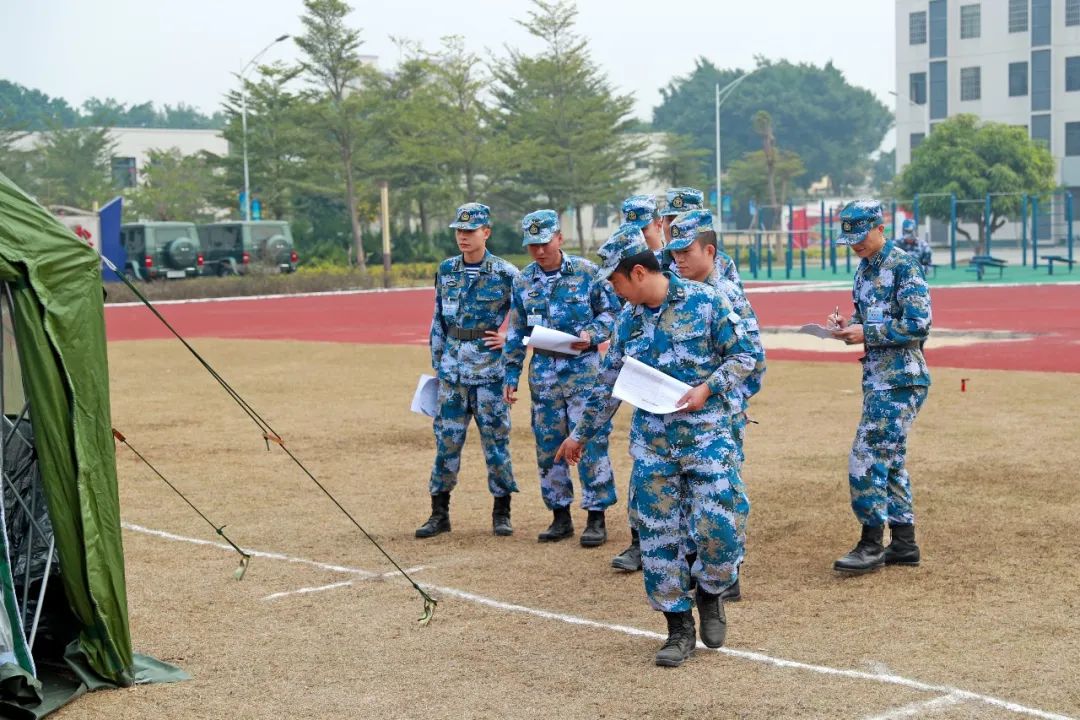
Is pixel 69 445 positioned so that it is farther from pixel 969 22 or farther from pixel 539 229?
pixel 969 22

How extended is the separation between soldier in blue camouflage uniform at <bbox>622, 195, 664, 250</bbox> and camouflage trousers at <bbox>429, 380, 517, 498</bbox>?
1388mm

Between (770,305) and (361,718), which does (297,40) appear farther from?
(361,718)

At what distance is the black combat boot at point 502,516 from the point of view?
8484 mm

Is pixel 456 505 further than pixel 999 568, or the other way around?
pixel 456 505

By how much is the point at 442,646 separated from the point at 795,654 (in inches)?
59.6

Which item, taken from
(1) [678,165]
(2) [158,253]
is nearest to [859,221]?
(2) [158,253]

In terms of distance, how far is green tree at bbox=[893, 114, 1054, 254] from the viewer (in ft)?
194

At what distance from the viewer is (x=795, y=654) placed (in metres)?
5.79

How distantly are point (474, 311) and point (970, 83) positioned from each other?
75.6m

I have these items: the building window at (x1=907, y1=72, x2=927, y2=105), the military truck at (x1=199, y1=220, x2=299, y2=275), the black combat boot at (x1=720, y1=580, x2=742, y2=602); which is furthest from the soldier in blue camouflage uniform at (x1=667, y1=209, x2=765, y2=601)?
the building window at (x1=907, y1=72, x2=927, y2=105)

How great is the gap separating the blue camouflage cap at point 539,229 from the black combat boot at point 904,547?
242cm

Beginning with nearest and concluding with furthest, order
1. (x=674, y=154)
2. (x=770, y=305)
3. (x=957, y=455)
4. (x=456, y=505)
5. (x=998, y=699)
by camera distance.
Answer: (x=998, y=699), (x=456, y=505), (x=957, y=455), (x=770, y=305), (x=674, y=154)

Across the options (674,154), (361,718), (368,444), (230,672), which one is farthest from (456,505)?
(674,154)

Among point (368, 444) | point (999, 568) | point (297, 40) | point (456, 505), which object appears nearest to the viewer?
point (999, 568)
